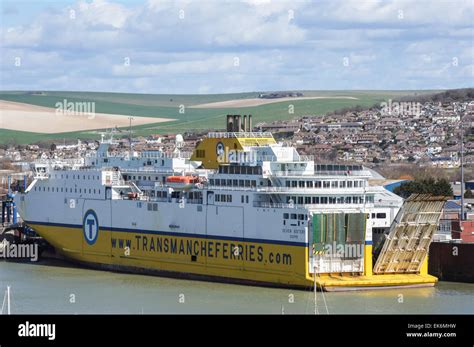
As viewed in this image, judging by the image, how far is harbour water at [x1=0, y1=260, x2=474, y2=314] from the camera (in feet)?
167

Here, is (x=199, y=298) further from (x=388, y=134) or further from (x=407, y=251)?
(x=388, y=134)

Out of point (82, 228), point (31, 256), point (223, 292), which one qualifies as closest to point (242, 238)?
point (223, 292)

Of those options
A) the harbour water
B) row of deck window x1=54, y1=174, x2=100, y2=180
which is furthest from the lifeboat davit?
row of deck window x1=54, y1=174, x2=100, y2=180

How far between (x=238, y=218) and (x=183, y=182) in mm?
4325

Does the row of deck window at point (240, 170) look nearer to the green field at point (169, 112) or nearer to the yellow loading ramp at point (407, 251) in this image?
the yellow loading ramp at point (407, 251)

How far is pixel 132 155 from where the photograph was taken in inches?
2677

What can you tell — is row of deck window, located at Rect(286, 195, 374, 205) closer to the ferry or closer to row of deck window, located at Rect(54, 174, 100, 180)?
the ferry

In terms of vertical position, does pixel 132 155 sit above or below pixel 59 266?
above

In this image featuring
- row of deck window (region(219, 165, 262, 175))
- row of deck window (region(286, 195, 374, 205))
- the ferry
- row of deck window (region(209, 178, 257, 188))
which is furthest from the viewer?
row of deck window (region(209, 178, 257, 188))

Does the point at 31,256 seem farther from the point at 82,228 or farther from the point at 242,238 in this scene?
the point at 242,238

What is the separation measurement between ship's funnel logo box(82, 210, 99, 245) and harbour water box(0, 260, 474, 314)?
202 inches

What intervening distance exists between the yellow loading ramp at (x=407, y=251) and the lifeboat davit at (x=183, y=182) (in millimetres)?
9206

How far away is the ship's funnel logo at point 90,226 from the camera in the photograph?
66.3 m
